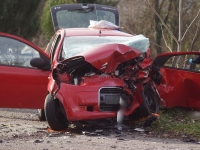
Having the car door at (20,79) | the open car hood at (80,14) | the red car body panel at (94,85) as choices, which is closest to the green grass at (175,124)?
the red car body panel at (94,85)

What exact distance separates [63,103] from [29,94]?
1.33m

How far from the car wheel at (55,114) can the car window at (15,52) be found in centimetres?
134

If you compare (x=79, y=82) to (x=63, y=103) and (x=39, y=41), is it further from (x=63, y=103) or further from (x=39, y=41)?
(x=39, y=41)

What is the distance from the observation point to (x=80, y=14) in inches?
493

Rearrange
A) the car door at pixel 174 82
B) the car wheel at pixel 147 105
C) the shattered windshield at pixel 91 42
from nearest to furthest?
the car wheel at pixel 147 105 → the shattered windshield at pixel 91 42 → the car door at pixel 174 82

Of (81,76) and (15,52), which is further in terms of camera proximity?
(15,52)

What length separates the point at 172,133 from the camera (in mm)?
8359

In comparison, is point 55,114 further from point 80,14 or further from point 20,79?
point 80,14

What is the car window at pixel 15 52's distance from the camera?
9.59m

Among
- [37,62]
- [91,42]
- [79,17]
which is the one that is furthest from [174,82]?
[79,17]

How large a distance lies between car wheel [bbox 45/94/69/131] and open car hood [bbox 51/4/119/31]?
373cm

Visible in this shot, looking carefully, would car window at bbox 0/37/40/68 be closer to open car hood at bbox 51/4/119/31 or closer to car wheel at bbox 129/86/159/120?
car wheel at bbox 129/86/159/120

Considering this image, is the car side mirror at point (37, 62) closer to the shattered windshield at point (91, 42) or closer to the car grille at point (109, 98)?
the shattered windshield at point (91, 42)

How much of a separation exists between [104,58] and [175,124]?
1.84 metres
